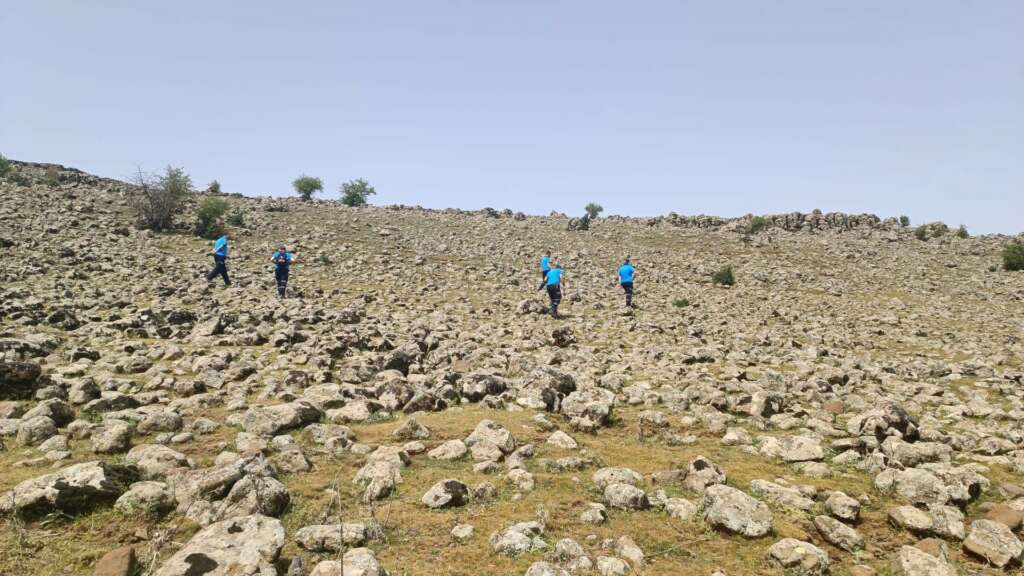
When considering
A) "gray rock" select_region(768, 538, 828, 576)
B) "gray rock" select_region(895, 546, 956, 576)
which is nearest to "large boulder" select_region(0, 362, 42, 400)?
"gray rock" select_region(768, 538, 828, 576)

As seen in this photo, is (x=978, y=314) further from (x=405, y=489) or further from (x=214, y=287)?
(x=214, y=287)

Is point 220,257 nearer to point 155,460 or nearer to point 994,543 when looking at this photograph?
point 155,460

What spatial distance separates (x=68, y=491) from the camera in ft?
15.6

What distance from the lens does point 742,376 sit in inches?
439

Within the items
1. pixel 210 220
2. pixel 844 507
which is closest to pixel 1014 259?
pixel 844 507

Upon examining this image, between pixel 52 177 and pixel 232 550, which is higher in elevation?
pixel 52 177

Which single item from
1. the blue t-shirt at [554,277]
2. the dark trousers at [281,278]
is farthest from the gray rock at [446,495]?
the dark trousers at [281,278]

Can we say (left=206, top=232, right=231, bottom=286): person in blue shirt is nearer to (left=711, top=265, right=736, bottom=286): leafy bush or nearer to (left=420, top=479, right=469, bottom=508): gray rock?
(left=420, top=479, right=469, bottom=508): gray rock

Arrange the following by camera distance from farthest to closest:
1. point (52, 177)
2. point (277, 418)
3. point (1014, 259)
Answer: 1. point (52, 177)
2. point (1014, 259)
3. point (277, 418)

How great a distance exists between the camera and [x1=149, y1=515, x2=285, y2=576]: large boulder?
3812 mm

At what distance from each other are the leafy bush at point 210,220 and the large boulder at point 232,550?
2975cm

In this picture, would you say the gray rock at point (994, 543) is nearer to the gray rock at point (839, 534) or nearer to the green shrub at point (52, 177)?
the gray rock at point (839, 534)

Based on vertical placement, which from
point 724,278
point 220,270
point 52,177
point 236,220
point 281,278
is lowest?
point 281,278

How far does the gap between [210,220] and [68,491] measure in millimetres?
30362
